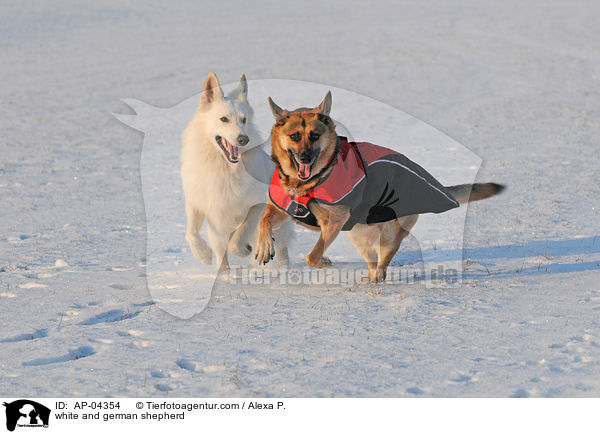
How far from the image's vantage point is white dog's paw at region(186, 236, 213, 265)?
25.4 feet

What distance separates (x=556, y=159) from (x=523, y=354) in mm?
11492

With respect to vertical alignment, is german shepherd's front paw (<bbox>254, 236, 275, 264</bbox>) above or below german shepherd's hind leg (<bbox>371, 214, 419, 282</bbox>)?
below

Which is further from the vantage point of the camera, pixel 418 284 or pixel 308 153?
pixel 418 284

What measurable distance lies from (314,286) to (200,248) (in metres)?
1.45

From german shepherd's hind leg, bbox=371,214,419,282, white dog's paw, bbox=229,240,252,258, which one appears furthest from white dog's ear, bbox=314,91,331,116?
white dog's paw, bbox=229,240,252,258

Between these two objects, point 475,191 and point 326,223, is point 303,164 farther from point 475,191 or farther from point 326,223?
point 475,191

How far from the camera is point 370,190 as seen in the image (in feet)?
21.5

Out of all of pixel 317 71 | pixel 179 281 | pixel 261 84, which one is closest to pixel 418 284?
pixel 179 281

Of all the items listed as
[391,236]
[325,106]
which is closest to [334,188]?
[325,106]

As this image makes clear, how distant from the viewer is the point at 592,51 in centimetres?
3192

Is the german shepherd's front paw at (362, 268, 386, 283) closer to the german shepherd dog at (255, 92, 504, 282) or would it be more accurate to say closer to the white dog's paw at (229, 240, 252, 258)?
the german shepherd dog at (255, 92, 504, 282)

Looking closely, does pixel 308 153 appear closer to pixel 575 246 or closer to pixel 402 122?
pixel 575 246

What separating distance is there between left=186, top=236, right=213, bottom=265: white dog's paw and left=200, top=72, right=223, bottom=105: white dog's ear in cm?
164

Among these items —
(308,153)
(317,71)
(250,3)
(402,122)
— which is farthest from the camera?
(250,3)
